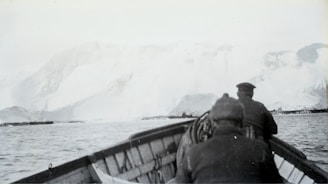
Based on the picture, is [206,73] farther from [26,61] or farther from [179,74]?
[26,61]

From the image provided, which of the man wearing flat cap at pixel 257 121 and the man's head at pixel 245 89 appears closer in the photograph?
the man wearing flat cap at pixel 257 121

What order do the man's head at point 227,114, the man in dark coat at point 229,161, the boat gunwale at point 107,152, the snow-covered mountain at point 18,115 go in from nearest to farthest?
the man in dark coat at point 229,161
the man's head at point 227,114
the boat gunwale at point 107,152
the snow-covered mountain at point 18,115

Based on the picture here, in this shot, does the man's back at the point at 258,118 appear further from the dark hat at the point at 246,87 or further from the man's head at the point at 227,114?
the man's head at the point at 227,114

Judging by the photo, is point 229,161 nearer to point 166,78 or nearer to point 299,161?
point 299,161

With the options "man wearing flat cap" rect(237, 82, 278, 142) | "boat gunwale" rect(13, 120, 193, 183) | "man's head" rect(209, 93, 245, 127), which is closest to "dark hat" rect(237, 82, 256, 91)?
"man wearing flat cap" rect(237, 82, 278, 142)

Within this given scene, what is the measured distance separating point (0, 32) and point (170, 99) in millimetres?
1479

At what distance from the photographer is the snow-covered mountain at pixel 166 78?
2.36m

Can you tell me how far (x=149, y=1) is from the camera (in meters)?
2.45

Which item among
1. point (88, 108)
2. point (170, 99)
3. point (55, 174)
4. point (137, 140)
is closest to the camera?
point (55, 174)

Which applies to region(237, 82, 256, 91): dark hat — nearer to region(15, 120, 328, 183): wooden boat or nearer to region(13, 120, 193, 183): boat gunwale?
region(15, 120, 328, 183): wooden boat

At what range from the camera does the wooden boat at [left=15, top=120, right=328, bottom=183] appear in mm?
1769

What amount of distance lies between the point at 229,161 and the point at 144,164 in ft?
4.09

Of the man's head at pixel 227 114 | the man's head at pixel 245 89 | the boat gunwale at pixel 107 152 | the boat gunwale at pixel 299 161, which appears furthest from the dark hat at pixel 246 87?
the man's head at pixel 227 114

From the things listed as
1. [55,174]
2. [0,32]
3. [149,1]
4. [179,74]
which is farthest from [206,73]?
[0,32]
